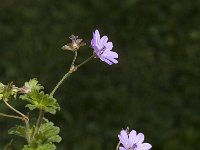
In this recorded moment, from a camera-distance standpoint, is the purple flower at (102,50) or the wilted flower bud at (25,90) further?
the purple flower at (102,50)

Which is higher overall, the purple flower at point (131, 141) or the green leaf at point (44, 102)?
the green leaf at point (44, 102)

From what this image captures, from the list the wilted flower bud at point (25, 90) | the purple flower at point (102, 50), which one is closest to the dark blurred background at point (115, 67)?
the purple flower at point (102, 50)

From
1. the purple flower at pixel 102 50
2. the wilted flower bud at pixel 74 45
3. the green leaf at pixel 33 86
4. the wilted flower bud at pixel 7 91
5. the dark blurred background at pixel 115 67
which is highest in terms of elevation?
the dark blurred background at pixel 115 67

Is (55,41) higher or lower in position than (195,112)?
higher

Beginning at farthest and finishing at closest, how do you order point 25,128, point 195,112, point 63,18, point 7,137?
point 63,18, point 195,112, point 7,137, point 25,128

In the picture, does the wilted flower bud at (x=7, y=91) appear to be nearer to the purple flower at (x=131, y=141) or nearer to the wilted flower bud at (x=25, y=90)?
the wilted flower bud at (x=25, y=90)

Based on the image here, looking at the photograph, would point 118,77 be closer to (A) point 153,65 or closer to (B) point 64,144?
(A) point 153,65

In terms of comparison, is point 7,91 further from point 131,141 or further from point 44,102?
point 131,141

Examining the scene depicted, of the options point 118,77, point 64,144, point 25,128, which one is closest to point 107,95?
point 118,77
